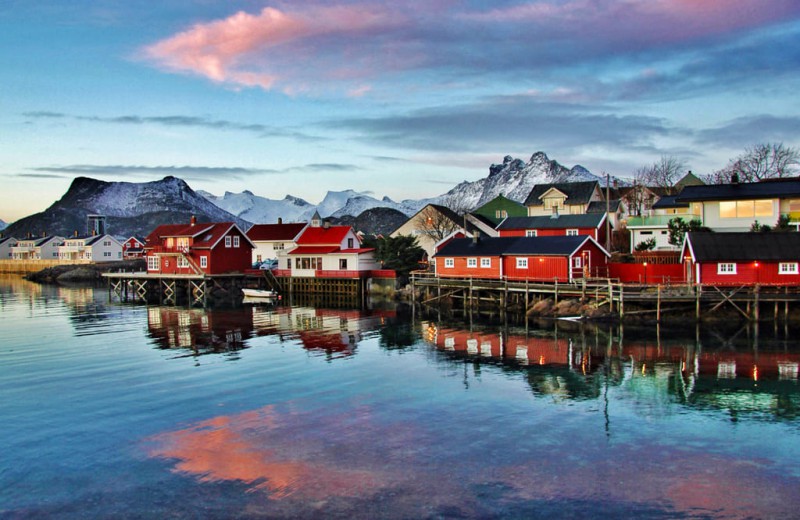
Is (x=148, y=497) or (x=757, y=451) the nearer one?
(x=148, y=497)

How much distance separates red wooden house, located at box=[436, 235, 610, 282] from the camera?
157 feet

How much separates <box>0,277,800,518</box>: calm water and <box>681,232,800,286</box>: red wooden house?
230 inches

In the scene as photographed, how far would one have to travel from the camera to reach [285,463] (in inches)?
630

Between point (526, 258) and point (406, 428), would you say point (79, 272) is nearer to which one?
point (526, 258)

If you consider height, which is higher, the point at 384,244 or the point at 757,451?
the point at 384,244

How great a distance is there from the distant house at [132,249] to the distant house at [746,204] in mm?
103433

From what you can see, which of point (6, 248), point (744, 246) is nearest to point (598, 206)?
point (744, 246)

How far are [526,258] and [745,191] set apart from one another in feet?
58.7

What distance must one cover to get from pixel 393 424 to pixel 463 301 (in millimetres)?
34215

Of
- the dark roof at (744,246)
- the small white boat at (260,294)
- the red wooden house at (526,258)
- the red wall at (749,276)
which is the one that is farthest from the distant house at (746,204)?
the small white boat at (260,294)

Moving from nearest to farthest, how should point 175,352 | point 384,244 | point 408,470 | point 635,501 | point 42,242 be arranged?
point 635,501, point 408,470, point 175,352, point 384,244, point 42,242

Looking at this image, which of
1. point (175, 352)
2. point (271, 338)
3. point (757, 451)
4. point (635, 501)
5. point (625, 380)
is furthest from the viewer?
point (271, 338)

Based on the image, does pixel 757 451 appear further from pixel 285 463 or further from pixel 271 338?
pixel 271 338

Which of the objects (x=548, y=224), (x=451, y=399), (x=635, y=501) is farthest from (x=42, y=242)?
(x=635, y=501)
